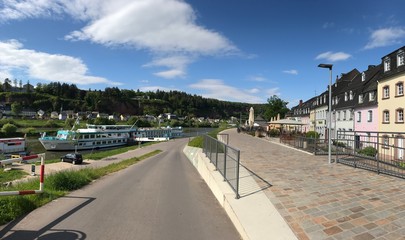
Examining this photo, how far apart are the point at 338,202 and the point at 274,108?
7483 centimetres

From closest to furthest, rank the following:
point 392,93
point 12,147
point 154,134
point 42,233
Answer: point 42,233
point 392,93
point 12,147
point 154,134

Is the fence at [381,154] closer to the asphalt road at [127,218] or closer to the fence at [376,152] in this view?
the fence at [376,152]

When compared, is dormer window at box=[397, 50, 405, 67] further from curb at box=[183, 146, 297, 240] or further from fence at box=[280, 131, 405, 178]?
curb at box=[183, 146, 297, 240]

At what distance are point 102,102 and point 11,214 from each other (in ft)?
649

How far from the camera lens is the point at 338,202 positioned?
583 centimetres

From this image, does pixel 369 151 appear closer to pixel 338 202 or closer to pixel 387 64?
pixel 338 202

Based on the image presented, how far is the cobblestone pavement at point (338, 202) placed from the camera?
14.6ft

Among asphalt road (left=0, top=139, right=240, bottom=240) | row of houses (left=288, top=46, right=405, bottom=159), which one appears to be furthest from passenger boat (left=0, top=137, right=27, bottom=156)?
asphalt road (left=0, top=139, right=240, bottom=240)

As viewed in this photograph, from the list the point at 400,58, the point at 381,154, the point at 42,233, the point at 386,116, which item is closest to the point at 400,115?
the point at 386,116

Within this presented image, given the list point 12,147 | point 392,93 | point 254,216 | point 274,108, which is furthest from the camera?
point 274,108

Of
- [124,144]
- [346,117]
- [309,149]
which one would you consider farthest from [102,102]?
[309,149]

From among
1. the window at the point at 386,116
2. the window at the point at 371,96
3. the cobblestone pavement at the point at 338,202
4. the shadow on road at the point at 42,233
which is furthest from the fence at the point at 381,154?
the window at the point at 371,96

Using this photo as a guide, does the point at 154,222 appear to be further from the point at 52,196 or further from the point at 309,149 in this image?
the point at 309,149

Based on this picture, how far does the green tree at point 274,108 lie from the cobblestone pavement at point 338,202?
7058cm
